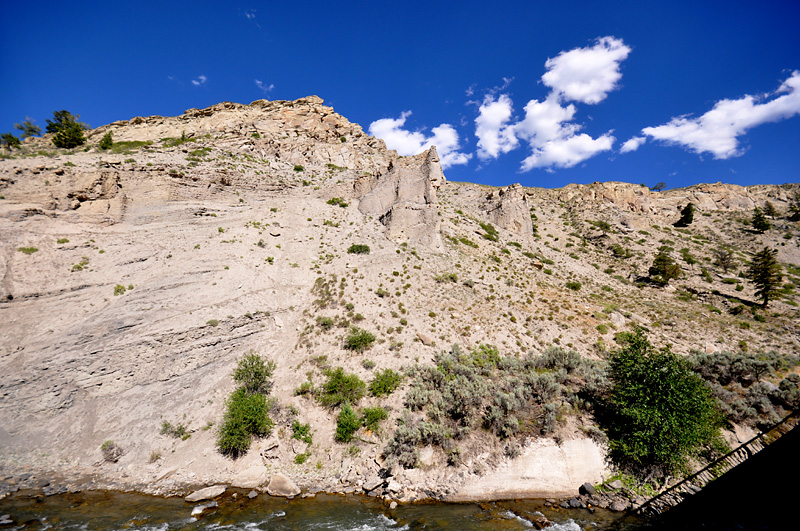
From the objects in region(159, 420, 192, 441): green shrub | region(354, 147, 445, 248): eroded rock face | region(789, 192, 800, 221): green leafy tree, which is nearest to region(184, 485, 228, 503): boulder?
region(159, 420, 192, 441): green shrub

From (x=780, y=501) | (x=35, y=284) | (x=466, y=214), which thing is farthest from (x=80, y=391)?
(x=466, y=214)

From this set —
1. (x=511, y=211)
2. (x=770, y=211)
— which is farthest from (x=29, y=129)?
(x=770, y=211)

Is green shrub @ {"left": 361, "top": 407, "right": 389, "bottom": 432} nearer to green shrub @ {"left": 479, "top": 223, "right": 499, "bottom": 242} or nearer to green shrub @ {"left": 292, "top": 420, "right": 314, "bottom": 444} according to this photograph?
green shrub @ {"left": 292, "top": 420, "right": 314, "bottom": 444}

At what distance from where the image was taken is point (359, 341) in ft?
59.9

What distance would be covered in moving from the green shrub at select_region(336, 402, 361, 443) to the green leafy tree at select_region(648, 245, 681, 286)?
127ft

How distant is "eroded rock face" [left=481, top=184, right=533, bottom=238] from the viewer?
1574 inches

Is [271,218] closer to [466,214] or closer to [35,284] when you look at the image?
→ [35,284]

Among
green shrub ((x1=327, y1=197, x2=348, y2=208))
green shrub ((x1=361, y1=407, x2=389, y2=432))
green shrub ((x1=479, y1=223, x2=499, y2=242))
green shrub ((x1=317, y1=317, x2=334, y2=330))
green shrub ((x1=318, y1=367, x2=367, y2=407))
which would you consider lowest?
green shrub ((x1=361, y1=407, x2=389, y2=432))

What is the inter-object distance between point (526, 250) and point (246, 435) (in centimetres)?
3434

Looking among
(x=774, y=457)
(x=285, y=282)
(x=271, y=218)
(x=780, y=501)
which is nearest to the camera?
(x=780, y=501)

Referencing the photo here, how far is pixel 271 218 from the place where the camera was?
89.9ft

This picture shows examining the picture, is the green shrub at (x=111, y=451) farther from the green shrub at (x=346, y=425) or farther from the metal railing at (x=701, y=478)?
the metal railing at (x=701, y=478)

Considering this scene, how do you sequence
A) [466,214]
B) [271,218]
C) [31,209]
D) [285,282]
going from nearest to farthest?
[31,209]
[285,282]
[271,218]
[466,214]

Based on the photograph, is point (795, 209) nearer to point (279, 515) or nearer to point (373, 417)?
point (373, 417)
